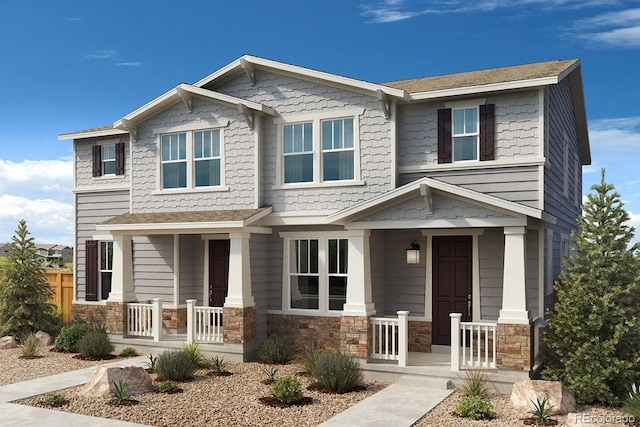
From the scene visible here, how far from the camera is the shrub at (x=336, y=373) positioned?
10898 mm

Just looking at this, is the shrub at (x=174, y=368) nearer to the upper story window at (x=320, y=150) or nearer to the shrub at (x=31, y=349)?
the shrub at (x=31, y=349)

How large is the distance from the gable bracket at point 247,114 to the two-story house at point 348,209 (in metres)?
A: 0.04

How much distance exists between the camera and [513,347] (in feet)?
36.8

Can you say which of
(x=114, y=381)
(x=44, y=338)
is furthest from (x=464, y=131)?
(x=44, y=338)

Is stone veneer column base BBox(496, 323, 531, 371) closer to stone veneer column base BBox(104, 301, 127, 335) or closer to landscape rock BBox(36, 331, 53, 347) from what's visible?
stone veneer column base BBox(104, 301, 127, 335)

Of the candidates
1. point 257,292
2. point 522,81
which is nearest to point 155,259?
point 257,292

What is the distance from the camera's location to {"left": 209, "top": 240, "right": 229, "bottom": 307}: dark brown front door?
52.6 feet

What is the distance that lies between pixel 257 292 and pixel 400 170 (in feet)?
14.9

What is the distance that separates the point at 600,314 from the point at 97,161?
14.1 metres

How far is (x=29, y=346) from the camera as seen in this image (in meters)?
14.5

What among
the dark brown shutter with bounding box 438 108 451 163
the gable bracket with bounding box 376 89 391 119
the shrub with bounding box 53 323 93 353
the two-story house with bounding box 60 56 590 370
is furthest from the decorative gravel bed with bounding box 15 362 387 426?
the gable bracket with bounding box 376 89 391 119

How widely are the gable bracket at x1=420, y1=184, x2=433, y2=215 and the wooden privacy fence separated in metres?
12.9

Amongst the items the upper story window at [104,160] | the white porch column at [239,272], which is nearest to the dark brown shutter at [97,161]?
the upper story window at [104,160]

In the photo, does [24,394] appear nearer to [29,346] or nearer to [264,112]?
[29,346]
